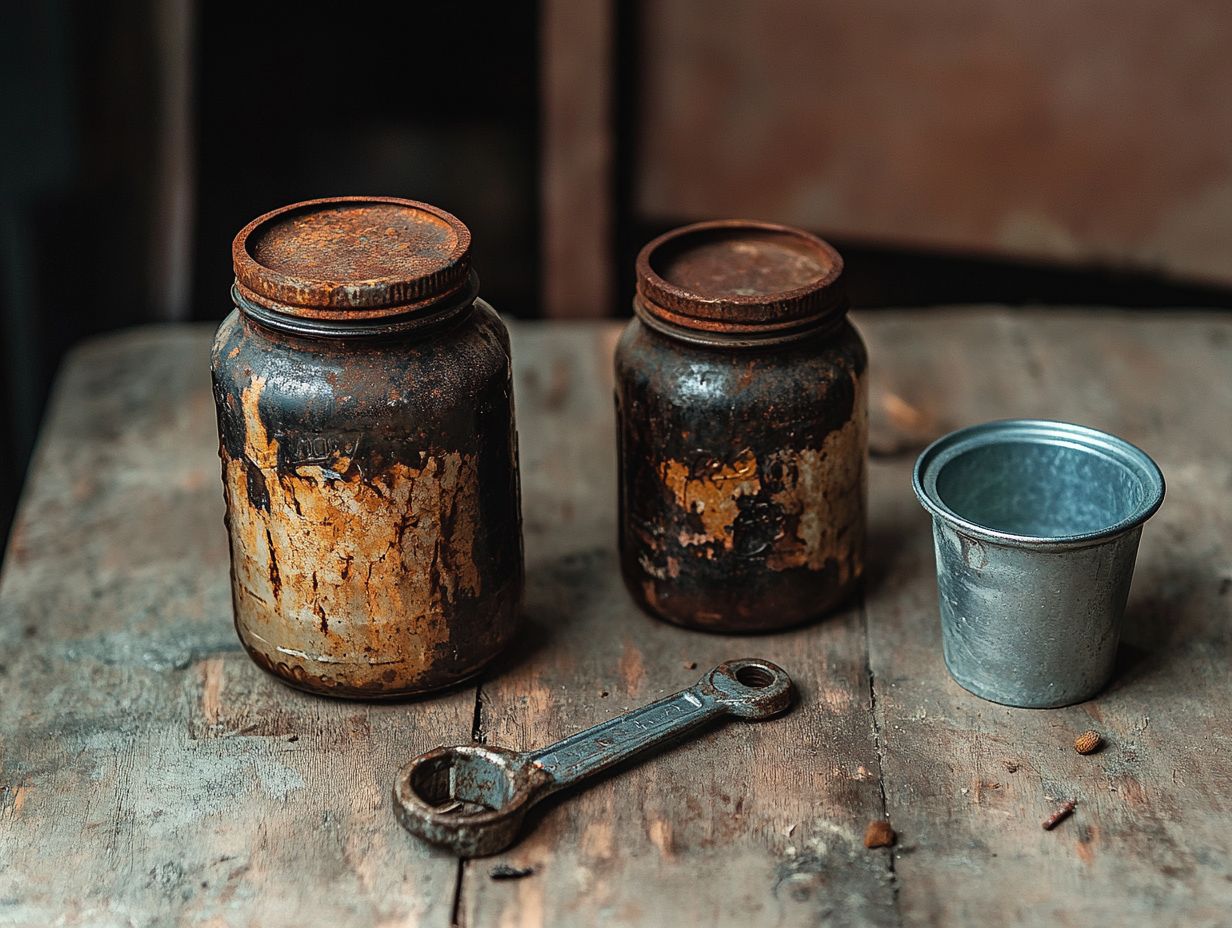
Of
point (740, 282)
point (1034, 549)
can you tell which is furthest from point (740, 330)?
point (1034, 549)

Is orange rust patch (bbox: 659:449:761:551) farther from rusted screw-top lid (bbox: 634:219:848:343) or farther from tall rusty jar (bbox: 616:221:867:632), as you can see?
rusted screw-top lid (bbox: 634:219:848:343)

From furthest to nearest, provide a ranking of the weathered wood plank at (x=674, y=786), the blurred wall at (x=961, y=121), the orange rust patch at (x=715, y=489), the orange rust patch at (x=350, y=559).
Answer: the blurred wall at (x=961, y=121)
the orange rust patch at (x=715, y=489)
the orange rust patch at (x=350, y=559)
the weathered wood plank at (x=674, y=786)

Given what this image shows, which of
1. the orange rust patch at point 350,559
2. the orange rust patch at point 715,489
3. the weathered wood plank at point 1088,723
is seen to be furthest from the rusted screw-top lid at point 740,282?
Result: the weathered wood plank at point 1088,723

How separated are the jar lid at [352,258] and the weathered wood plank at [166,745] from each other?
0.37 m

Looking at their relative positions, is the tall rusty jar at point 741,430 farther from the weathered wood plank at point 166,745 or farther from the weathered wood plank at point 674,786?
the weathered wood plank at point 166,745

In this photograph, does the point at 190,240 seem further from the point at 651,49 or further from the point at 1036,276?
the point at 1036,276

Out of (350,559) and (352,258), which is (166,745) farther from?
(352,258)

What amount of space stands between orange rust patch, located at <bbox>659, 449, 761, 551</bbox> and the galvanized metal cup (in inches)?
5.7

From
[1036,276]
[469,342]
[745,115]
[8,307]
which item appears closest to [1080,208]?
[1036,276]

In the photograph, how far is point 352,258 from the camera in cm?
117

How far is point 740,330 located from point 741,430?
9cm

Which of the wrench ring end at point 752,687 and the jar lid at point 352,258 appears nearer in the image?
the jar lid at point 352,258

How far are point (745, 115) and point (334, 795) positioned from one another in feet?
4.76

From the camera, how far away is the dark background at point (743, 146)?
6.95 feet
